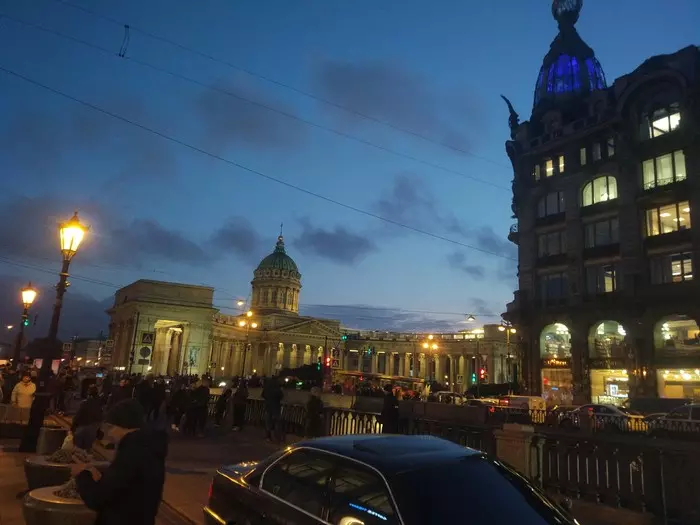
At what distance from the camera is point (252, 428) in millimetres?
19641

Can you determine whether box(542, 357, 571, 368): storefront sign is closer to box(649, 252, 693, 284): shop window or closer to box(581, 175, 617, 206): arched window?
box(649, 252, 693, 284): shop window

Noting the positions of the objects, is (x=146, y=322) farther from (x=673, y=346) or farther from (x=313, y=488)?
(x=313, y=488)

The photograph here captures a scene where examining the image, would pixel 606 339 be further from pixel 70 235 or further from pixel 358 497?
pixel 358 497

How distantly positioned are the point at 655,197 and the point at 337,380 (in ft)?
112

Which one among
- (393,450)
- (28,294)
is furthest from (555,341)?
(393,450)

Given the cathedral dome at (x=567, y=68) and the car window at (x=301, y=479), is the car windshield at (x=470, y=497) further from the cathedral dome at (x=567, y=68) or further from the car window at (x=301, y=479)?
the cathedral dome at (x=567, y=68)

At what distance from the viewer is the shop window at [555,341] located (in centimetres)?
4369

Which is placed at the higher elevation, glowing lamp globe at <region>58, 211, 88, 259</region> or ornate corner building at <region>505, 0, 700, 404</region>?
ornate corner building at <region>505, 0, 700, 404</region>

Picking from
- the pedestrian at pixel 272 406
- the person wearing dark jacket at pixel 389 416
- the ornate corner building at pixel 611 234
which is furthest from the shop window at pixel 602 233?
the person wearing dark jacket at pixel 389 416

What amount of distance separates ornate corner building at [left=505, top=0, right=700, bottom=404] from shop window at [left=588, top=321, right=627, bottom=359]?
0.10m

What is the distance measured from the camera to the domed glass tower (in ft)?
398

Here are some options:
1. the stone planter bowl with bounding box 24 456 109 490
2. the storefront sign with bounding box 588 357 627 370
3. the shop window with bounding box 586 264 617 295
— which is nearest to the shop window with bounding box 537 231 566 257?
the shop window with bounding box 586 264 617 295

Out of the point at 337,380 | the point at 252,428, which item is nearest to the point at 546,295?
the point at 337,380

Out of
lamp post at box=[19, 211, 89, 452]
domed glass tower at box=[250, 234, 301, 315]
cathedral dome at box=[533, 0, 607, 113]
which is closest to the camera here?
lamp post at box=[19, 211, 89, 452]
